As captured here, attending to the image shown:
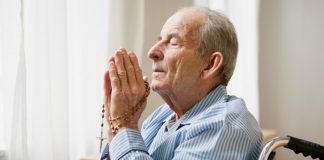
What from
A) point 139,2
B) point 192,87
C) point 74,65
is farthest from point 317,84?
point 192,87

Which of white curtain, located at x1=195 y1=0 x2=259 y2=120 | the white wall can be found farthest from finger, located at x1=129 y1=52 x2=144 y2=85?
the white wall

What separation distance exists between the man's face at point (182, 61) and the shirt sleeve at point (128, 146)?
18cm

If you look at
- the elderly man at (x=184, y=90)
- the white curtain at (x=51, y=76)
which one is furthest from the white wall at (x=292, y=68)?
the elderly man at (x=184, y=90)

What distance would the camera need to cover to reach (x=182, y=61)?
1.27 meters

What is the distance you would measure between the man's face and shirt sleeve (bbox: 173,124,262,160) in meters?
0.20

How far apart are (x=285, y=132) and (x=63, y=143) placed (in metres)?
1.55

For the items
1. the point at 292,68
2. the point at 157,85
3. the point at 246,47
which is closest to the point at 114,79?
the point at 157,85

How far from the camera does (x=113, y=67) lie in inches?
48.9

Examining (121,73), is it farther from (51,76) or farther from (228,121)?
(51,76)

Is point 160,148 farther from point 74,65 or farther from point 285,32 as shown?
point 285,32

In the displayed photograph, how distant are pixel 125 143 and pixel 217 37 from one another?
39cm

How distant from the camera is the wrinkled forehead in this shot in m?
1.27

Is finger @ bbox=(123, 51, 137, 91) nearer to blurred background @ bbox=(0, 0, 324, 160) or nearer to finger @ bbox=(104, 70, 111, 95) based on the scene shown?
finger @ bbox=(104, 70, 111, 95)

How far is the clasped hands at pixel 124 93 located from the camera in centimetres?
120
